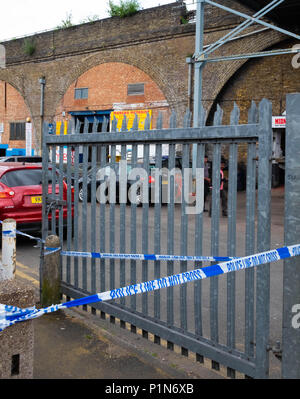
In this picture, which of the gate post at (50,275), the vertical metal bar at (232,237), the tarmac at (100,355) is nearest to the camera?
the vertical metal bar at (232,237)

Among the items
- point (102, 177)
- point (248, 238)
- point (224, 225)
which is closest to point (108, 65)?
point (224, 225)

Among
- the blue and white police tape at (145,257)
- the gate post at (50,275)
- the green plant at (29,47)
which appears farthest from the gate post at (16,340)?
the green plant at (29,47)

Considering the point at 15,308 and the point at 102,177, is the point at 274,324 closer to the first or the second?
→ the point at 102,177

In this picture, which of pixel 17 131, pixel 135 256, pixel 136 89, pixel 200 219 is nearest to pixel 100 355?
pixel 135 256

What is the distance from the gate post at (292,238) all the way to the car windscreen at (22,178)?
6900 mm

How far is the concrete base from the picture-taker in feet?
8.96

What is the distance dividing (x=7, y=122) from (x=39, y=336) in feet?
96.9

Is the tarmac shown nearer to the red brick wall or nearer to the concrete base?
the concrete base

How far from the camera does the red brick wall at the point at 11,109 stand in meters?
30.5

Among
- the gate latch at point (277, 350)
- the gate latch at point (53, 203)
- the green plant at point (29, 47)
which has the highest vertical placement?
the green plant at point (29, 47)

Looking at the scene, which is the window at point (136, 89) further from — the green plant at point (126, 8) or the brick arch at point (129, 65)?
the green plant at point (126, 8)

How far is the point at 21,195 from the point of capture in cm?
870

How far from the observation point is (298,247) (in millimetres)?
2844

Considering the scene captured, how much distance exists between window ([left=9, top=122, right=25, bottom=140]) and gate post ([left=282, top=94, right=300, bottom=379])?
2961cm
